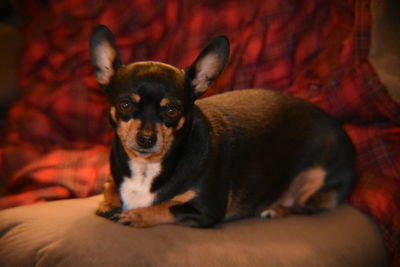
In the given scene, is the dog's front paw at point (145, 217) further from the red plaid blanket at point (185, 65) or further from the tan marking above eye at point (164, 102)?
the red plaid blanket at point (185, 65)

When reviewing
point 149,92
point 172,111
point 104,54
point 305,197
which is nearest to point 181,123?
point 172,111

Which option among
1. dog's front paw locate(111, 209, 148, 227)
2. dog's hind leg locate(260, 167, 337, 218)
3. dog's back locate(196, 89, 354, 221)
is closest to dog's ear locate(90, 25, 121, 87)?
dog's back locate(196, 89, 354, 221)

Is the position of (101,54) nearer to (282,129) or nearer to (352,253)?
(282,129)

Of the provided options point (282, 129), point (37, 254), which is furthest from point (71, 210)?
point (282, 129)

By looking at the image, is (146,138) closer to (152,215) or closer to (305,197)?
(152,215)

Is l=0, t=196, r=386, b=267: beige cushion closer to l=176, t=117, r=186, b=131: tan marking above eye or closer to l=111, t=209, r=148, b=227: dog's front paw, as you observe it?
l=111, t=209, r=148, b=227: dog's front paw

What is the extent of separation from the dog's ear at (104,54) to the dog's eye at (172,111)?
0.31 m

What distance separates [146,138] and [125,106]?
17cm

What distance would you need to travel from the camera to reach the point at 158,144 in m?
A: 1.62

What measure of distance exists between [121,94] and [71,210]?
52cm

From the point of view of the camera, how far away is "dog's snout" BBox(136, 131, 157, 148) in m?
1.57

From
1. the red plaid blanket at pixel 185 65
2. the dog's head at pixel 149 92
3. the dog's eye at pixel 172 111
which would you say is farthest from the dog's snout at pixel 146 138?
the red plaid blanket at pixel 185 65

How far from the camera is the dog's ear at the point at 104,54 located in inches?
67.8

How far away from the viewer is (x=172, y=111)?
166 cm
